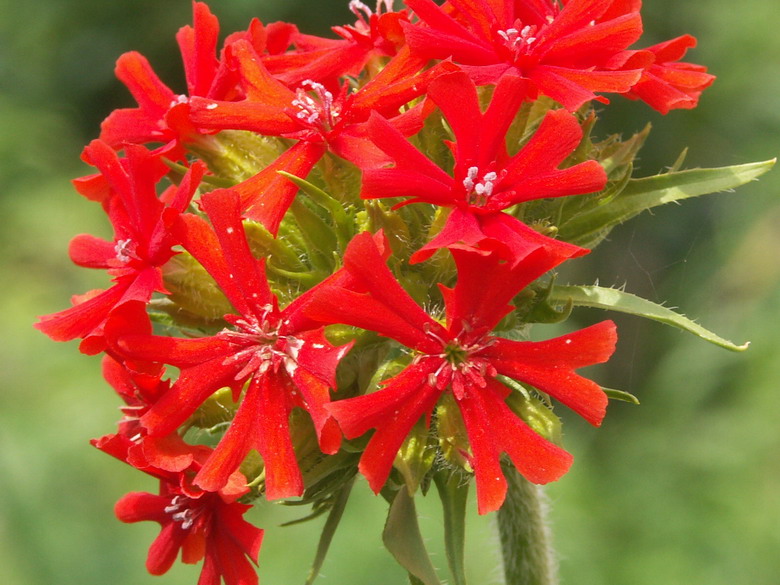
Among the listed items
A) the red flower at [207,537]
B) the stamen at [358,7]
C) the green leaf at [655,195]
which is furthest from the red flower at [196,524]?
the stamen at [358,7]

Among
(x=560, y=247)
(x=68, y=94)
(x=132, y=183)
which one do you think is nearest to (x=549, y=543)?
(x=560, y=247)

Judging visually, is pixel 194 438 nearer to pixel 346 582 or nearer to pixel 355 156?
pixel 355 156

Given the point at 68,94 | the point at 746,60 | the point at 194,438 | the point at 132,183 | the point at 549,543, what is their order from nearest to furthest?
the point at 132,183 < the point at 194,438 < the point at 549,543 < the point at 746,60 < the point at 68,94

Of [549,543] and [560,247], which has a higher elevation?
[560,247]

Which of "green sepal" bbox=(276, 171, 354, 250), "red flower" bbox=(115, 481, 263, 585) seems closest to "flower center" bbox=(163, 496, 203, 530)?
"red flower" bbox=(115, 481, 263, 585)

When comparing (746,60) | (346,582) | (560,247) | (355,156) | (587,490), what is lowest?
(587,490)

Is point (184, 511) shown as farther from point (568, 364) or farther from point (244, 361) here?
point (568, 364)

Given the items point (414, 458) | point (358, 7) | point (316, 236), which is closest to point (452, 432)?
point (414, 458)
